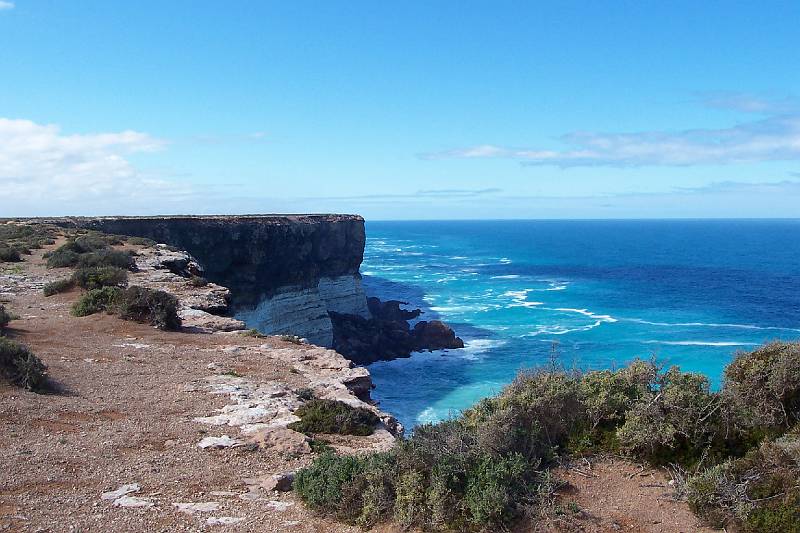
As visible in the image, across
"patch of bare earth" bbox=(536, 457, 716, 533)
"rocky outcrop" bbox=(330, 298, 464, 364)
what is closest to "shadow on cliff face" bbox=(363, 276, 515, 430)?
"rocky outcrop" bbox=(330, 298, 464, 364)

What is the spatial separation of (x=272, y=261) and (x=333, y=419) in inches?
1450

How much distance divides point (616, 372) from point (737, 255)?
377 ft

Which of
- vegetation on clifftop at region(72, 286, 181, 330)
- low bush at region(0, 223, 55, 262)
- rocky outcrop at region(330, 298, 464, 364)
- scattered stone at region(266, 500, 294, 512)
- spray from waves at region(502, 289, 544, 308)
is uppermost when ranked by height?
low bush at region(0, 223, 55, 262)

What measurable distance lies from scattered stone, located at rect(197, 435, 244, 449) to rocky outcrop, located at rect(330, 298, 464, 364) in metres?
34.2

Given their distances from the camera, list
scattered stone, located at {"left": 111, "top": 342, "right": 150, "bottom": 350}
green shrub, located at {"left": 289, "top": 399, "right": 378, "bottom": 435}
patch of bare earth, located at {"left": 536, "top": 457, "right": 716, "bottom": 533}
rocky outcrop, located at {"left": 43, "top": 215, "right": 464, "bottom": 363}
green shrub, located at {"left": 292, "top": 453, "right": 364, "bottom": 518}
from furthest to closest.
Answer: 1. rocky outcrop, located at {"left": 43, "top": 215, "right": 464, "bottom": 363}
2. scattered stone, located at {"left": 111, "top": 342, "right": 150, "bottom": 350}
3. green shrub, located at {"left": 289, "top": 399, "right": 378, "bottom": 435}
4. green shrub, located at {"left": 292, "top": 453, "right": 364, "bottom": 518}
5. patch of bare earth, located at {"left": 536, "top": 457, "right": 716, "bottom": 533}

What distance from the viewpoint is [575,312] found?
189 ft

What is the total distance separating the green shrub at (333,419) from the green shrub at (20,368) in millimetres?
4798

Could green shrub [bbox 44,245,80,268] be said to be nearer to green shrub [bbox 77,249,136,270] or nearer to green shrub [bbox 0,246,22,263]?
green shrub [bbox 77,249,136,270]

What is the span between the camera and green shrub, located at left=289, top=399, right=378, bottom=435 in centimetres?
973

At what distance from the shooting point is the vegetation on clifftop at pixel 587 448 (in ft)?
20.1

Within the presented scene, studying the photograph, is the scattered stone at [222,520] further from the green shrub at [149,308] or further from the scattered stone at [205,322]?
the scattered stone at [205,322]

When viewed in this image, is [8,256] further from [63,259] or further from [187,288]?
[187,288]

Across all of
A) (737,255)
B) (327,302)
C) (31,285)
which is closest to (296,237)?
(327,302)

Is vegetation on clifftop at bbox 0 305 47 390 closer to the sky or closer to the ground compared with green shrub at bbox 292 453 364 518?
closer to the sky
